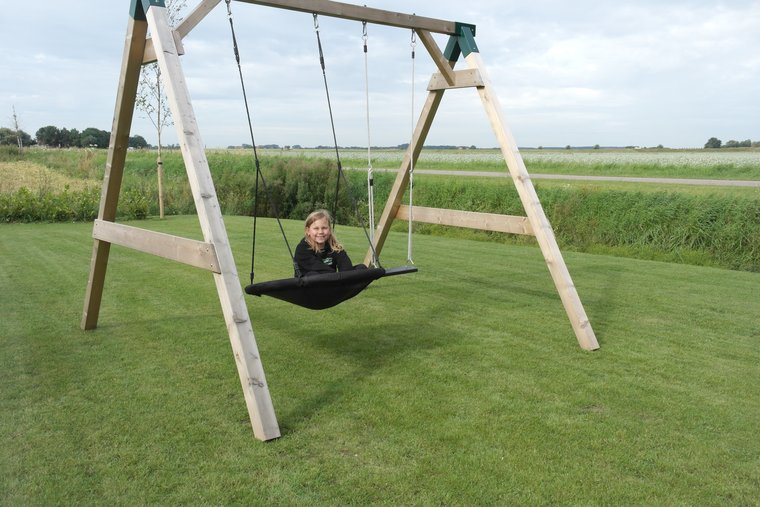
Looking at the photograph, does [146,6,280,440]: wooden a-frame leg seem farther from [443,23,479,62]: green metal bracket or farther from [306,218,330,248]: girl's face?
[443,23,479,62]: green metal bracket

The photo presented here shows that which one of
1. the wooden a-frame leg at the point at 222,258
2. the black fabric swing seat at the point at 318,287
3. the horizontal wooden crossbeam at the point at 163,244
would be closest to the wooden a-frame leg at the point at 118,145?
the horizontal wooden crossbeam at the point at 163,244

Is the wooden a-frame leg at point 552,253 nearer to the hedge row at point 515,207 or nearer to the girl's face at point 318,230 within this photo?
the girl's face at point 318,230

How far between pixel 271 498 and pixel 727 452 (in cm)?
232

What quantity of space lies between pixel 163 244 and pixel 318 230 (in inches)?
44.0

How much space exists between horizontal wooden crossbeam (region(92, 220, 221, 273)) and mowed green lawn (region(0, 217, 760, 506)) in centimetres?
88

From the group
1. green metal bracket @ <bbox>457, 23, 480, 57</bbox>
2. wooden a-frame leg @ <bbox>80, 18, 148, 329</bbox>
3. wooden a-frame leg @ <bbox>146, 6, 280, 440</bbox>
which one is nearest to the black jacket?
wooden a-frame leg @ <bbox>146, 6, 280, 440</bbox>

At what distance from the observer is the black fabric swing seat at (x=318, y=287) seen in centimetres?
372

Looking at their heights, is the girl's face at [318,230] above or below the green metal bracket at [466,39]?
below

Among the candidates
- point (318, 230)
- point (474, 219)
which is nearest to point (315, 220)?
point (318, 230)

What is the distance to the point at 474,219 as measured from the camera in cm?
564

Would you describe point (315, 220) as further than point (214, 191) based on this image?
Yes

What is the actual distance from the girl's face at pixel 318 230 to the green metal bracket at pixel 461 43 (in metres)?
1.98

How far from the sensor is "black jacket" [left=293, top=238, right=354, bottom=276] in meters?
4.61

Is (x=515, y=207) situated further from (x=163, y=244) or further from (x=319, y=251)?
(x=163, y=244)
